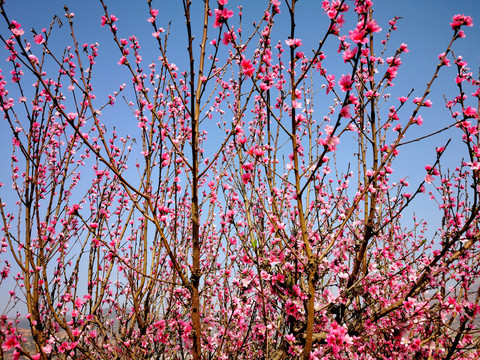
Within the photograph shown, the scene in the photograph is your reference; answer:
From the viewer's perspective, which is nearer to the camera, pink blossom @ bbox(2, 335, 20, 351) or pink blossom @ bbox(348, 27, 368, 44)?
pink blossom @ bbox(348, 27, 368, 44)

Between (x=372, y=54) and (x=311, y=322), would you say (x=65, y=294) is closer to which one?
(x=311, y=322)

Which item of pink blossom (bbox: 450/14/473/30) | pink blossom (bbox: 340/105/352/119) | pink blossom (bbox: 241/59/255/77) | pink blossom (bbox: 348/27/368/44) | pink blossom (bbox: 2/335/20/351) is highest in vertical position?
pink blossom (bbox: 450/14/473/30)

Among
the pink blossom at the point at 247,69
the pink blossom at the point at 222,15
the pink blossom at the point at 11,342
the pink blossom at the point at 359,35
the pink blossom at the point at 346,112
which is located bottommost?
the pink blossom at the point at 11,342

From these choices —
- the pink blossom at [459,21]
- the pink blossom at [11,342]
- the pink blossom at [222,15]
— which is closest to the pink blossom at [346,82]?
the pink blossom at [222,15]

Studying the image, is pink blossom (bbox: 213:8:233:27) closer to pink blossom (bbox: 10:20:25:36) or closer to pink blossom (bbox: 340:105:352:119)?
pink blossom (bbox: 340:105:352:119)

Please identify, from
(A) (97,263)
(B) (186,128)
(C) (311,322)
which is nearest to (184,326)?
(A) (97,263)

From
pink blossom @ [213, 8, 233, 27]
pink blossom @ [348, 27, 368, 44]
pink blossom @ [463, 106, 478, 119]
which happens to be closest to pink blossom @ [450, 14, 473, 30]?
pink blossom @ [463, 106, 478, 119]

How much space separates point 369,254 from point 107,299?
468 cm

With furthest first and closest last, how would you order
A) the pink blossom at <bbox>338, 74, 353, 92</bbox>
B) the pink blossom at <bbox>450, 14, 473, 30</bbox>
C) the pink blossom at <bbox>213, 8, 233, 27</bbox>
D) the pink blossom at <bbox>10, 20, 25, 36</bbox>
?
the pink blossom at <bbox>450, 14, 473, 30</bbox> → the pink blossom at <bbox>10, 20, 25, 36</bbox> → the pink blossom at <bbox>213, 8, 233, 27</bbox> → the pink blossom at <bbox>338, 74, 353, 92</bbox>

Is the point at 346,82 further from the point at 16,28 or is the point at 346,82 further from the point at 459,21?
the point at 16,28

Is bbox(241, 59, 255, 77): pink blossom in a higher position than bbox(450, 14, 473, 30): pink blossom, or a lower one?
lower

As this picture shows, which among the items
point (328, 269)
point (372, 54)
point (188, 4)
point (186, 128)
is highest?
point (372, 54)

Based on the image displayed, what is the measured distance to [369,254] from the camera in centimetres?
434

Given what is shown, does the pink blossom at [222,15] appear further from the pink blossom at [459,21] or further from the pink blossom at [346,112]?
the pink blossom at [459,21]
